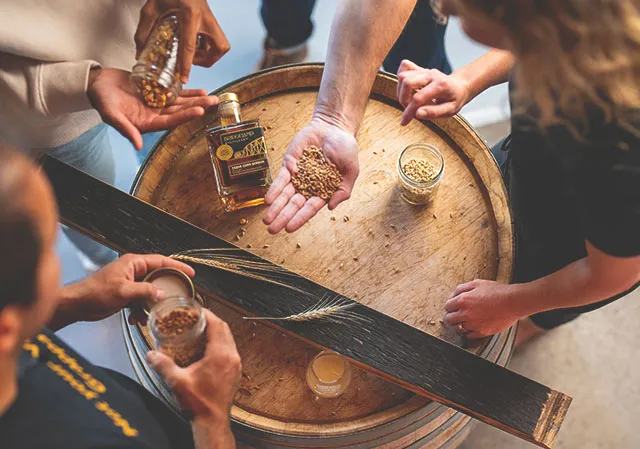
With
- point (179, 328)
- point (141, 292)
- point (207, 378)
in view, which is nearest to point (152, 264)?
point (141, 292)

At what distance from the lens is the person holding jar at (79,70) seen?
135 centimetres

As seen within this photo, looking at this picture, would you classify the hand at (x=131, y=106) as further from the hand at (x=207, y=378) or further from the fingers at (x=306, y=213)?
the hand at (x=207, y=378)

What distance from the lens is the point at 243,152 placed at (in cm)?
147

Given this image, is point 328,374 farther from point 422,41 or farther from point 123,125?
point 422,41

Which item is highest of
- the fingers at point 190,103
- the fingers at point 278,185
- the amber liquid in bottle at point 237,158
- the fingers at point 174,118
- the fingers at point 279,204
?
the fingers at point 190,103

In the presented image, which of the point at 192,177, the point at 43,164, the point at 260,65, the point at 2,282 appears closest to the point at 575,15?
the point at 2,282

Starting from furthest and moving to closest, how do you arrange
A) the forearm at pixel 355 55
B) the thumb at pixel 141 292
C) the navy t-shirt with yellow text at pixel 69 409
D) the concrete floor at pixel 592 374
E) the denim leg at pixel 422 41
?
the concrete floor at pixel 592 374 < the denim leg at pixel 422 41 < the forearm at pixel 355 55 < the thumb at pixel 141 292 < the navy t-shirt with yellow text at pixel 69 409

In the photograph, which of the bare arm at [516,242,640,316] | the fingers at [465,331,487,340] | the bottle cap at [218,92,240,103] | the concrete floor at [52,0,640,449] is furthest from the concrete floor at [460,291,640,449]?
the bottle cap at [218,92,240,103]

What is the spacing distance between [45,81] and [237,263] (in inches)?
25.7

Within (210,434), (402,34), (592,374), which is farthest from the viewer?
(592,374)

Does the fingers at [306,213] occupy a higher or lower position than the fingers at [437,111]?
lower

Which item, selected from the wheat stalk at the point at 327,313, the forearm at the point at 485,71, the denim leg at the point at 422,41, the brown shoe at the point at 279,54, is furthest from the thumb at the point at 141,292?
the brown shoe at the point at 279,54

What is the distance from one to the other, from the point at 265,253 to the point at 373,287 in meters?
0.30

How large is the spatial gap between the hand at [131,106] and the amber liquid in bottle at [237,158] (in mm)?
62
